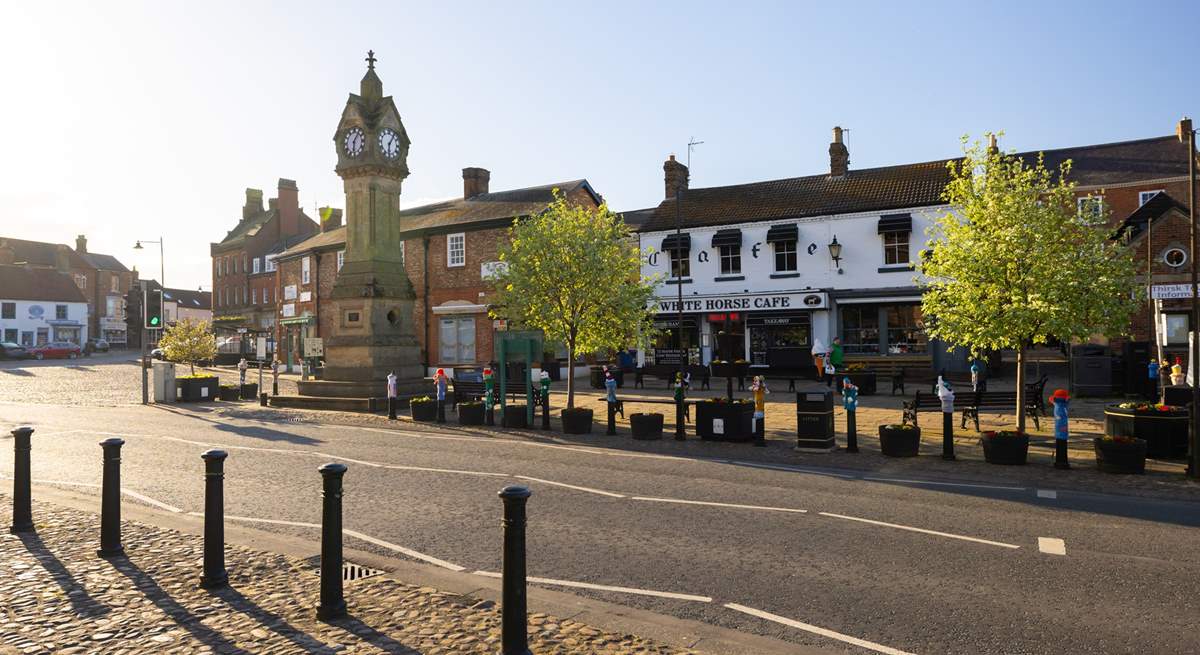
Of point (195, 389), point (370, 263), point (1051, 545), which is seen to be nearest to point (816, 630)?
point (1051, 545)

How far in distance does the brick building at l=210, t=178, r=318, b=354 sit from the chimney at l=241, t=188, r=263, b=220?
1873mm

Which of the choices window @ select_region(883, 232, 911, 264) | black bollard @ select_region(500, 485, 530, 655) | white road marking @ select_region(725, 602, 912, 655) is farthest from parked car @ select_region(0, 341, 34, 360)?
white road marking @ select_region(725, 602, 912, 655)

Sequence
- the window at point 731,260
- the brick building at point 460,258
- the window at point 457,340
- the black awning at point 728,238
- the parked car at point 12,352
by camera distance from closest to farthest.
Answer: the black awning at point 728,238, the window at point 731,260, the brick building at point 460,258, the window at point 457,340, the parked car at point 12,352

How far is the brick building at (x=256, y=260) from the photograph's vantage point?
6247 centimetres

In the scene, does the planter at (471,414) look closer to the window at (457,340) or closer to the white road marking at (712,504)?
the white road marking at (712,504)

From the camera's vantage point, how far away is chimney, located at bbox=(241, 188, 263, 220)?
71.2 meters

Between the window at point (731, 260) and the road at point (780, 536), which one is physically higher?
the window at point (731, 260)

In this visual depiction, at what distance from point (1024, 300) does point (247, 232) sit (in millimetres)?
66425

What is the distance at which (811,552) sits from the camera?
23.2 ft

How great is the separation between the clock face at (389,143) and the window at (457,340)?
12.3 metres

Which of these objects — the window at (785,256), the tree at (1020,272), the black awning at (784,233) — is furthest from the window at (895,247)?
the tree at (1020,272)

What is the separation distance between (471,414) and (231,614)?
518 inches

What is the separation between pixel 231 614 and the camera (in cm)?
532

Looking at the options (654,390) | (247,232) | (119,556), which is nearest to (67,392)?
(654,390)
